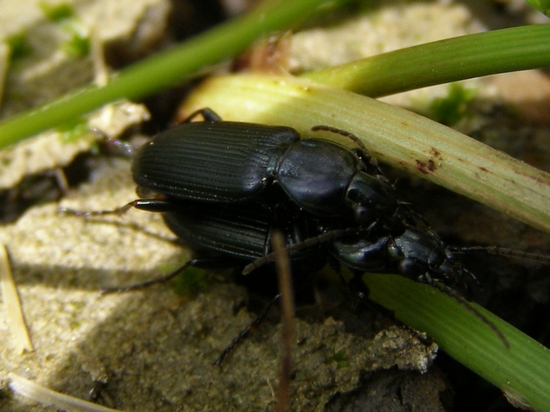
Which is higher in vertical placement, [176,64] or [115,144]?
[176,64]

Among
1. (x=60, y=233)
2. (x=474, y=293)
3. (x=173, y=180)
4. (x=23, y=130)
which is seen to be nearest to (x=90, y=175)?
(x=60, y=233)

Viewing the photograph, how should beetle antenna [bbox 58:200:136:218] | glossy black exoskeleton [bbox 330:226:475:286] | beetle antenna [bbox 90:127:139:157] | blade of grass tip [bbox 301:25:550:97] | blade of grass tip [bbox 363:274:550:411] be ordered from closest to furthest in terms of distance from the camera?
blade of grass tip [bbox 363:274:550:411] → blade of grass tip [bbox 301:25:550:97] → glossy black exoskeleton [bbox 330:226:475:286] → beetle antenna [bbox 58:200:136:218] → beetle antenna [bbox 90:127:139:157]

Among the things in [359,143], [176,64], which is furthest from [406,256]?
[176,64]

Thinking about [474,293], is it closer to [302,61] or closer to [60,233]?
[302,61]

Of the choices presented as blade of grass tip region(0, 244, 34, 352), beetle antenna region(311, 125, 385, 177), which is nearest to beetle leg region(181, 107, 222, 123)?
beetle antenna region(311, 125, 385, 177)

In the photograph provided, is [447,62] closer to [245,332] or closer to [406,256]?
[406,256]

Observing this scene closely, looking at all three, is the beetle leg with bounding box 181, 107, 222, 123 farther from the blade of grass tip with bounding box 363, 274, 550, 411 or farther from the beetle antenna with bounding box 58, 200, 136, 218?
the blade of grass tip with bounding box 363, 274, 550, 411
